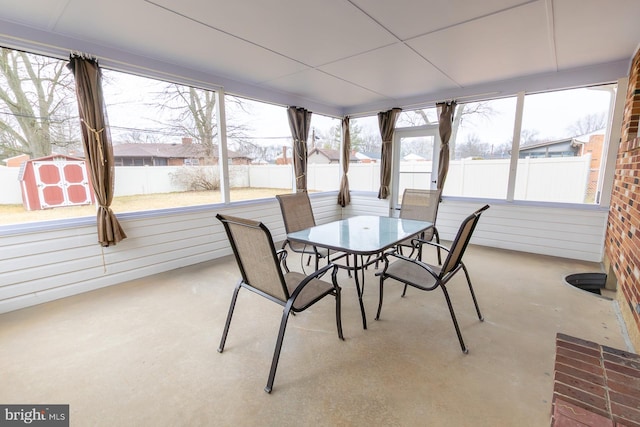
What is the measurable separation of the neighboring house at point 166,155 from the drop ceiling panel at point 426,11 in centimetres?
258

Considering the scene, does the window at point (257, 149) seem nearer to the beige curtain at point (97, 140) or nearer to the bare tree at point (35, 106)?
the beige curtain at point (97, 140)

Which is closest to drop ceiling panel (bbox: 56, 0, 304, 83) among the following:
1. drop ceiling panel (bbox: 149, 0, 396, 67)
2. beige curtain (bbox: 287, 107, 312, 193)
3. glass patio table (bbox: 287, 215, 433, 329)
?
drop ceiling panel (bbox: 149, 0, 396, 67)

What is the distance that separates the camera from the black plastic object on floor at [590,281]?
3.11 m

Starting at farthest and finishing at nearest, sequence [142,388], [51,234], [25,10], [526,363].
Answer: [51,234]
[25,10]
[526,363]
[142,388]

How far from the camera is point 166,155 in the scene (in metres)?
3.38

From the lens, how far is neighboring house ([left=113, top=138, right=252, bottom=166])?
2.99 m

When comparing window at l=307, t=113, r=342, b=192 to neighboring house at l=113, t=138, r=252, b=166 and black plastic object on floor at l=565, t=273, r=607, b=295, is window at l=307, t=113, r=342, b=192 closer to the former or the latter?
neighboring house at l=113, t=138, r=252, b=166

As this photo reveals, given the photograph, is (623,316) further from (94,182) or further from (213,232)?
(94,182)

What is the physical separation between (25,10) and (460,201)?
17.1 feet

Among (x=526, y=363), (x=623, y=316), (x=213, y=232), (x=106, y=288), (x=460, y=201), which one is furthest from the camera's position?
(x=460, y=201)

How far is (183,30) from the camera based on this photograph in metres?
2.35

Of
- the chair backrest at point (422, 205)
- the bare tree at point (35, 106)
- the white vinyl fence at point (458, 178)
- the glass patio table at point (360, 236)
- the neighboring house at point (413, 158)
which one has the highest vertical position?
the bare tree at point (35, 106)

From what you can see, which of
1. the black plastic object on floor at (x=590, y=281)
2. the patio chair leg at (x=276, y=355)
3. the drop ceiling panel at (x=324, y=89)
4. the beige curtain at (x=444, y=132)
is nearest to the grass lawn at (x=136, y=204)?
the drop ceiling panel at (x=324, y=89)

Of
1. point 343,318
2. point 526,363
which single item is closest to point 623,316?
point 526,363
